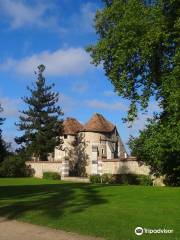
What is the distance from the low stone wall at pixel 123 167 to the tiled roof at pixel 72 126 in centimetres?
2625

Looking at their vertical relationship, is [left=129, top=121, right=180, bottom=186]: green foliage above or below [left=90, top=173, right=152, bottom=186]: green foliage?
above

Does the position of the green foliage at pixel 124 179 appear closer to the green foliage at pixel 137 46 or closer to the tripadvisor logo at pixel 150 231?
the green foliage at pixel 137 46

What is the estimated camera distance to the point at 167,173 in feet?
123

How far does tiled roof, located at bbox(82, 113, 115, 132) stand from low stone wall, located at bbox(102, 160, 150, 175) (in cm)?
2139

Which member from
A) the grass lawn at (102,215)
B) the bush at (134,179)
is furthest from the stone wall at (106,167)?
the grass lawn at (102,215)

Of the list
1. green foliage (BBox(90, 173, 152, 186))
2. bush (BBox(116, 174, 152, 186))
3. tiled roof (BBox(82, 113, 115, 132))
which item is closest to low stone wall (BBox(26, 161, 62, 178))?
green foliage (BBox(90, 173, 152, 186))

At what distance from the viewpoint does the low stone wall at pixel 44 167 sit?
57669 mm

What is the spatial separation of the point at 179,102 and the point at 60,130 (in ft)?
139

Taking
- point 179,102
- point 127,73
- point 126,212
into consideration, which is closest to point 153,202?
point 126,212

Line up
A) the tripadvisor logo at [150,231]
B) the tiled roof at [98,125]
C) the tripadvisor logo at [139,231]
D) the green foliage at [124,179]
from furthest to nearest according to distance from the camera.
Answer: the tiled roof at [98,125] < the green foliage at [124,179] < the tripadvisor logo at [150,231] < the tripadvisor logo at [139,231]

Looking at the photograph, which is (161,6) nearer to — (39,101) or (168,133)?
(168,133)

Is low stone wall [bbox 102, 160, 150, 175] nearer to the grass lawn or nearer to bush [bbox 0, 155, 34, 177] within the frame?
bush [bbox 0, 155, 34, 177]

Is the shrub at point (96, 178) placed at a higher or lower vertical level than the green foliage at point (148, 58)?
lower

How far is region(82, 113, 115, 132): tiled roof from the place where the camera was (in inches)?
2781
